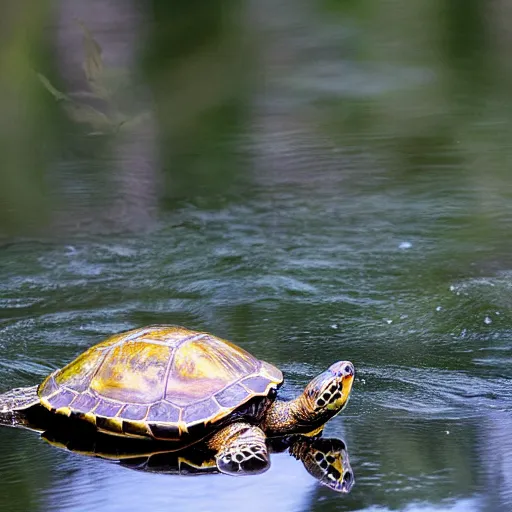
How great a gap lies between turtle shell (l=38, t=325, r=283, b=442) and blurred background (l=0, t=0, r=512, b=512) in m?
0.21

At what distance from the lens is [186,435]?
11.1ft

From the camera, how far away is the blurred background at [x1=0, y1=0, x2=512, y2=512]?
3.41 m

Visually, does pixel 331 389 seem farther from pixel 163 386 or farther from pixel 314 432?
pixel 163 386

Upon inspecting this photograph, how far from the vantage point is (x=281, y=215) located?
7.69 metres

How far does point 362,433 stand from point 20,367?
1.92m

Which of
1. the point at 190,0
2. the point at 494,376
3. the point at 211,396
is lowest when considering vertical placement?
the point at 494,376

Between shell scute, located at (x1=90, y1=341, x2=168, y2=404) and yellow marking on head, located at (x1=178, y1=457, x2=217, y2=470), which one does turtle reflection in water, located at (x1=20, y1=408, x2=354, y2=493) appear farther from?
shell scute, located at (x1=90, y1=341, x2=168, y2=404)

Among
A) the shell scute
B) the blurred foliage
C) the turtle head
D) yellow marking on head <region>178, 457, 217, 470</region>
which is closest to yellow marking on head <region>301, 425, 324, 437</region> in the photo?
the turtle head

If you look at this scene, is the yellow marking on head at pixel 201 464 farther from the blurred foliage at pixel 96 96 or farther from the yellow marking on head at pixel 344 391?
the blurred foliage at pixel 96 96

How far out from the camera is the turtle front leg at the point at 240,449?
3.25 m

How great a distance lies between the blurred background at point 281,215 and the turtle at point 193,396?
160 millimetres

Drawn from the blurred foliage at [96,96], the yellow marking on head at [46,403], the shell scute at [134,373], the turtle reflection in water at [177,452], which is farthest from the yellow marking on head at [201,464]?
the blurred foliage at [96,96]

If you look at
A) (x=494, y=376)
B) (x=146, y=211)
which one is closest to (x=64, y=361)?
(x=494, y=376)

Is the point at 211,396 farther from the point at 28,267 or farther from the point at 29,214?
the point at 29,214
